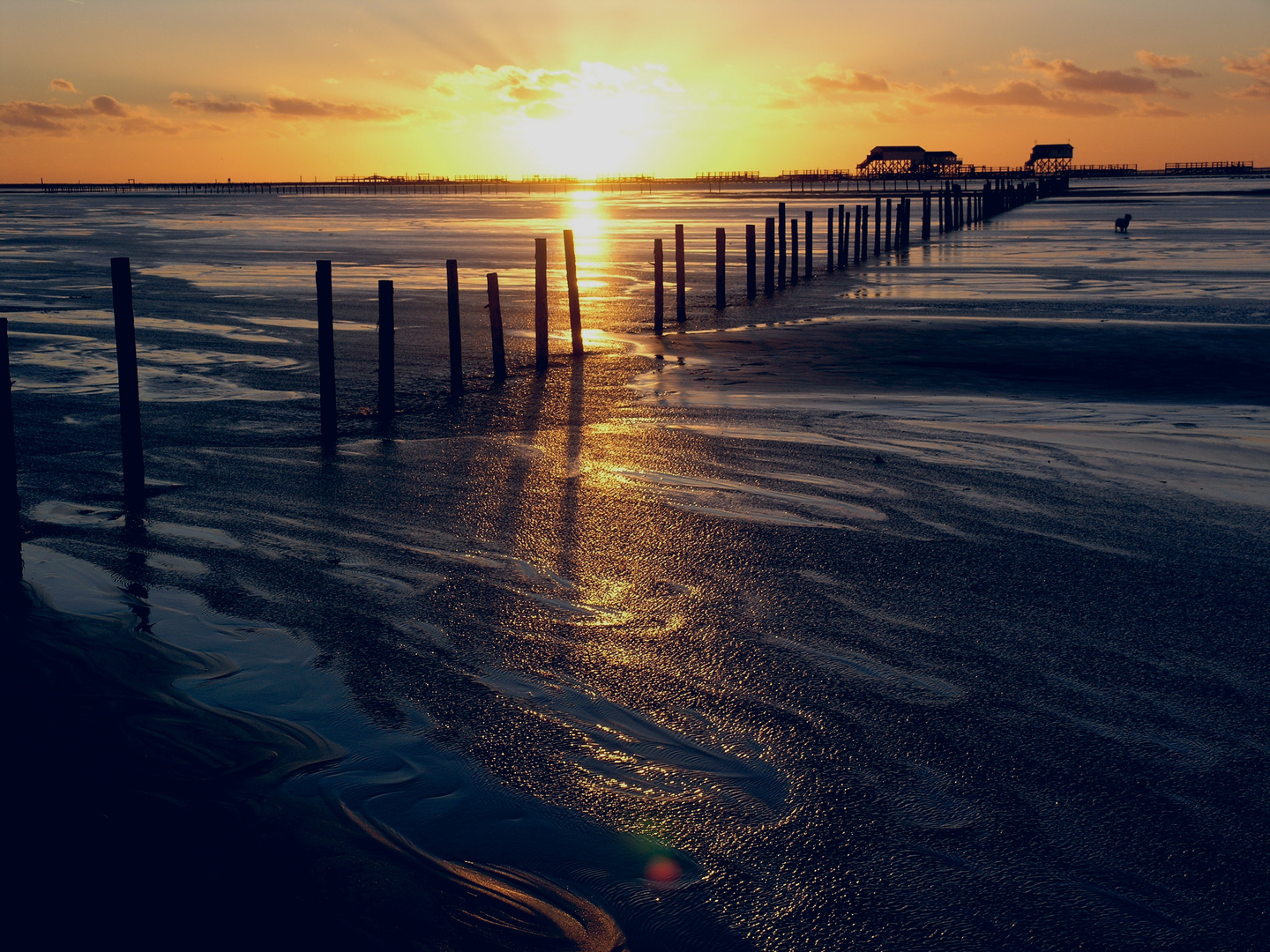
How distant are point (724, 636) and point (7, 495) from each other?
4.16 m

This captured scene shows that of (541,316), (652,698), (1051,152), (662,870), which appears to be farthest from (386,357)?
(1051,152)

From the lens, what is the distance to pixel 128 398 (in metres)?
8.11

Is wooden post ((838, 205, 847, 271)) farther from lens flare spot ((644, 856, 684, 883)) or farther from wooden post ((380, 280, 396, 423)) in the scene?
lens flare spot ((644, 856, 684, 883))

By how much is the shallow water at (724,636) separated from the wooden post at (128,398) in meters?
0.25

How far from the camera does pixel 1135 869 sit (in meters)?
3.44

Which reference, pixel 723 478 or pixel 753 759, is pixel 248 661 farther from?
pixel 723 478

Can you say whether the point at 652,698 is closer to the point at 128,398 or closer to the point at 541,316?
the point at 128,398

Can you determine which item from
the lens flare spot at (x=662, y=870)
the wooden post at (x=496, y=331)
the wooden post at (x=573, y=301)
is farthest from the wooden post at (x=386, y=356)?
the lens flare spot at (x=662, y=870)

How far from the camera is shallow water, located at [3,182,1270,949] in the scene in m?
3.42

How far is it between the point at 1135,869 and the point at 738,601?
2.60 metres

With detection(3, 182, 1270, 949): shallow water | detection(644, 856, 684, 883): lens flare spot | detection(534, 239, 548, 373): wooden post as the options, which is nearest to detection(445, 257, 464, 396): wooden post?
detection(3, 182, 1270, 949): shallow water

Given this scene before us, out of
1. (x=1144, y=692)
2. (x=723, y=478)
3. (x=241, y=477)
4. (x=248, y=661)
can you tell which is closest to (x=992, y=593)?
(x=1144, y=692)

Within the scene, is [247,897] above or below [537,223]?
below

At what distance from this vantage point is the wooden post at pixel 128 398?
783cm
